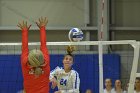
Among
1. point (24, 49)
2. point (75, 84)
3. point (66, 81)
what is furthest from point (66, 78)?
point (24, 49)

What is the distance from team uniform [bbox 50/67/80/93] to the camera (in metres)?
4.88

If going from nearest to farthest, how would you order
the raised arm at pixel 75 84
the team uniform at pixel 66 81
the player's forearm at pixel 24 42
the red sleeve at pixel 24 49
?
1. the red sleeve at pixel 24 49
2. the player's forearm at pixel 24 42
3. the raised arm at pixel 75 84
4. the team uniform at pixel 66 81

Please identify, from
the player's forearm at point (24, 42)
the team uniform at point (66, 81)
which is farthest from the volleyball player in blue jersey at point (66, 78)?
the player's forearm at point (24, 42)

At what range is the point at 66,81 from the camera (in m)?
4.95

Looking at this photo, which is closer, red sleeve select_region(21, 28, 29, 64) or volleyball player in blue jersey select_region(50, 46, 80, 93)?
red sleeve select_region(21, 28, 29, 64)

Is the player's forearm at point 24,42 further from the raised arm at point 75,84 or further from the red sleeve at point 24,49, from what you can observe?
the raised arm at point 75,84

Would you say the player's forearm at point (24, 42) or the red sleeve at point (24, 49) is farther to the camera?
the player's forearm at point (24, 42)

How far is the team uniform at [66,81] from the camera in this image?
488 centimetres

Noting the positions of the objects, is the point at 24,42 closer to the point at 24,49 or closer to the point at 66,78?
the point at 24,49

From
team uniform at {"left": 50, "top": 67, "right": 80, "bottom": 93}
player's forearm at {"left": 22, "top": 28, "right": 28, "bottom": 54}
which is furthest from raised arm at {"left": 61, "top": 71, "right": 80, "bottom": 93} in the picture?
player's forearm at {"left": 22, "top": 28, "right": 28, "bottom": 54}

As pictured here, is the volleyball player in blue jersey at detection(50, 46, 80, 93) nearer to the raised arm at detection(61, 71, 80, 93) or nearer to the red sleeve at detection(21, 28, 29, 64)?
the raised arm at detection(61, 71, 80, 93)

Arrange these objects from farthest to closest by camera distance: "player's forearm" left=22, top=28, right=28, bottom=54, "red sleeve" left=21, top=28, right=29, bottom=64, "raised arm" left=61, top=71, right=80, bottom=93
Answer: "raised arm" left=61, top=71, right=80, bottom=93
"player's forearm" left=22, top=28, right=28, bottom=54
"red sleeve" left=21, top=28, right=29, bottom=64

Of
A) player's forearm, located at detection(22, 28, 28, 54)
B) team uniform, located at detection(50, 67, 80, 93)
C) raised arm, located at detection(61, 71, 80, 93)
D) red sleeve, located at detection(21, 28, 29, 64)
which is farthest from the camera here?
team uniform, located at detection(50, 67, 80, 93)

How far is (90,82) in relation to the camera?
7594mm
